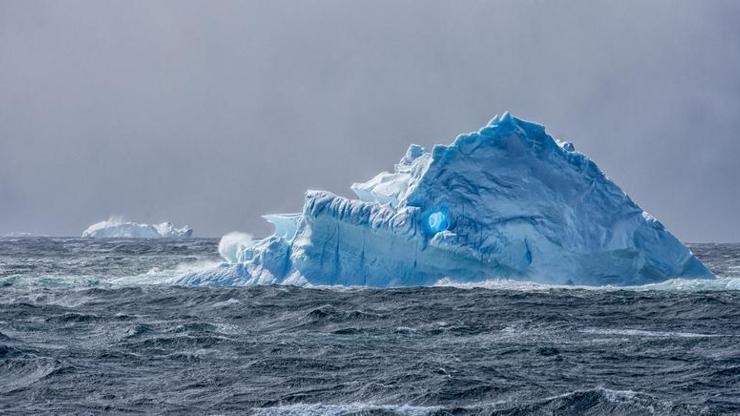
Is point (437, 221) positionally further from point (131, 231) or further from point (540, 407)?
point (131, 231)

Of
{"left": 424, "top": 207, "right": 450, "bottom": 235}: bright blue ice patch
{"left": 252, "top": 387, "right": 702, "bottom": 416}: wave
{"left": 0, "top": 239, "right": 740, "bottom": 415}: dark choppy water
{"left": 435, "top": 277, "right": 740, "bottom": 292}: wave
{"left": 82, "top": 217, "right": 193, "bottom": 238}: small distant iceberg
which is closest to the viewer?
{"left": 252, "top": 387, "right": 702, "bottom": 416}: wave

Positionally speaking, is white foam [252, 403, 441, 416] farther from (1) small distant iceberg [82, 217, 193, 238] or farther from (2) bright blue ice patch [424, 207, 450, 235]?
(1) small distant iceberg [82, 217, 193, 238]

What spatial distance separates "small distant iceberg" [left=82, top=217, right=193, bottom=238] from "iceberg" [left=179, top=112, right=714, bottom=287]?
206 feet

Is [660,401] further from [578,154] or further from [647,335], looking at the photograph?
[578,154]

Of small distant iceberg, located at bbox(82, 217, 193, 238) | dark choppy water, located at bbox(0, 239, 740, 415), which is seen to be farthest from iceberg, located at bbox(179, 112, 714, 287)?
small distant iceberg, located at bbox(82, 217, 193, 238)

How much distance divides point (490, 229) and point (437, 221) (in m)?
1.37

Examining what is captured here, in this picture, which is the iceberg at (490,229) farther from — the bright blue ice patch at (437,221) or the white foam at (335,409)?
the white foam at (335,409)

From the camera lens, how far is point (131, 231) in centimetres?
8756

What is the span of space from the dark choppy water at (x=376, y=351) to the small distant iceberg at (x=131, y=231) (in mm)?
63649

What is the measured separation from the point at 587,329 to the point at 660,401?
242 inches

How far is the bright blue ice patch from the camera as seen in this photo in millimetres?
24547

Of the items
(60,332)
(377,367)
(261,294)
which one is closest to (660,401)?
(377,367)

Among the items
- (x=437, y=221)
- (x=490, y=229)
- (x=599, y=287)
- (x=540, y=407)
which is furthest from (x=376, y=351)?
(x=599, y=287)

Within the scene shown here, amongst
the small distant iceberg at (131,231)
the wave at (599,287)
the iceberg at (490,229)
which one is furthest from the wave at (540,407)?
the small distant iceberg at (131,231)
